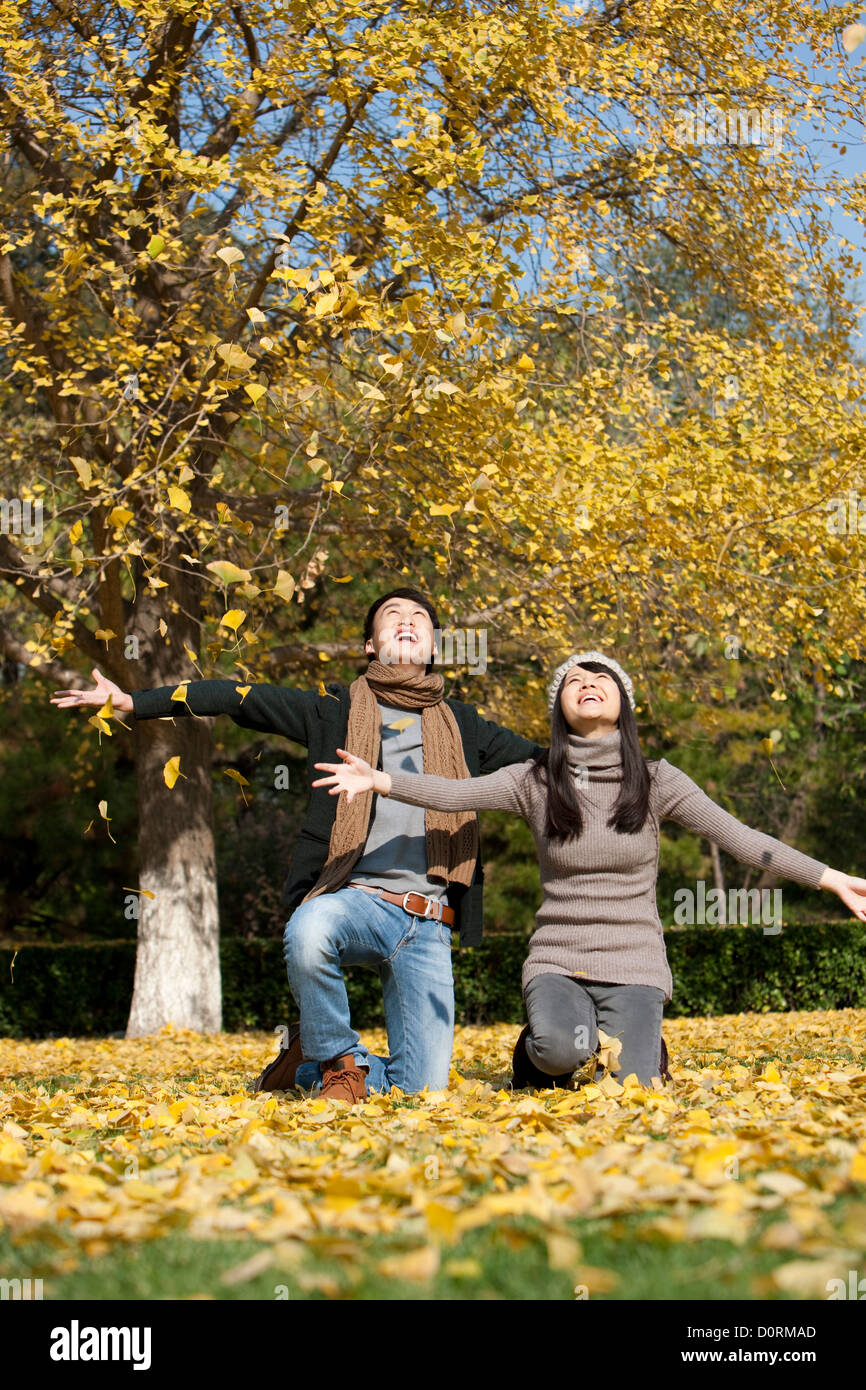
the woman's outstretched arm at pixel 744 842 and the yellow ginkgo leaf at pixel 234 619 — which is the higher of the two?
the yellow ginkgo leaf at pixel 234 619

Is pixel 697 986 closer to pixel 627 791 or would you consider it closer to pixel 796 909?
pixel 796 909

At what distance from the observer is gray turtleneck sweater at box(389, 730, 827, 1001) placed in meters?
3.86

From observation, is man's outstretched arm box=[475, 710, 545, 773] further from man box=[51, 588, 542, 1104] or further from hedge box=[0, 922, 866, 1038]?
hedge box=[0, 922, 866, 1038]

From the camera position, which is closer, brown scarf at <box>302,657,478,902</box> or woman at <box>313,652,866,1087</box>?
woman at <box>313,652,866,1087</box>

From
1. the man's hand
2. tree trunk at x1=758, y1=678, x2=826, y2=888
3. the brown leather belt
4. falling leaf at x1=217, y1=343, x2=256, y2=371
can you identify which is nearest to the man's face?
the brown leather belt

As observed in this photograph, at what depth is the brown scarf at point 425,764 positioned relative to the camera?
4011 millimetres

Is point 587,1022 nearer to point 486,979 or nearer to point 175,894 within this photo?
point 175,894

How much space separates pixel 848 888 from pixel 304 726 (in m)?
1.84

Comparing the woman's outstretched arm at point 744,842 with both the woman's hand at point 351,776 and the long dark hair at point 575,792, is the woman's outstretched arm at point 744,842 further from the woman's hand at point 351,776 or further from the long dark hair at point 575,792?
the woman's hand at point 351,776

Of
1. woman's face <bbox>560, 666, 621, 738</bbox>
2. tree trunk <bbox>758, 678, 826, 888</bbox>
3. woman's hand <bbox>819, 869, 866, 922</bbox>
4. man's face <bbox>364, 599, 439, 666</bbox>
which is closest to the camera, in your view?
woman's hand <bbox>819, 869, 866, 922</bbox>

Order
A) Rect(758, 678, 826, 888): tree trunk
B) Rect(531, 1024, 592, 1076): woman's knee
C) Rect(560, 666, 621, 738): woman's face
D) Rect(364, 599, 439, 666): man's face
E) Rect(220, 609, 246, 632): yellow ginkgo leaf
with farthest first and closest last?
1. Rect(758, 678, 826, 888): tree trunk
2. Rect(364, 599, 439, 666): man's face
3. Rect(220, 609, 246, 632): yellow ginkgo leaf
4. Rect(560, 666, 621, 738): woman's face
5. Rect(531, 1024, 592, 1076): woman's knee

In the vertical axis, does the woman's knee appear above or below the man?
below

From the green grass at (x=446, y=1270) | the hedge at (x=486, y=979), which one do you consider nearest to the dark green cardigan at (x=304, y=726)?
the green grass at (x=446, y=1270)

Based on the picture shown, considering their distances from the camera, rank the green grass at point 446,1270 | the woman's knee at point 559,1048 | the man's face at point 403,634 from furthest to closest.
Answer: the man's face at point 403,634, the woman's knee at point 559,1048, the green grass at point 446,1270
